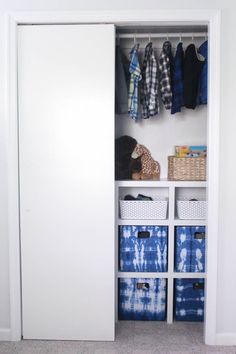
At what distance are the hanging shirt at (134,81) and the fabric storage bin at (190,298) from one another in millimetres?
1297

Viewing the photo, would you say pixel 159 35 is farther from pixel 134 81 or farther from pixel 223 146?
pixel 223 146

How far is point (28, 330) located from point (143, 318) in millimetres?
852

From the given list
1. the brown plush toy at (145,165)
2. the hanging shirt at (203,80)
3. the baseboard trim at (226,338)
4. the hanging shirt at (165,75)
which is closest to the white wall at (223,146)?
the baseboard trim at (226,338)

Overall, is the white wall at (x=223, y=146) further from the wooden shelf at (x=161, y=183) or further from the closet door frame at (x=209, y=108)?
the wooden shelf at (x=161, y=183)

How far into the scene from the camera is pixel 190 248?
276cm

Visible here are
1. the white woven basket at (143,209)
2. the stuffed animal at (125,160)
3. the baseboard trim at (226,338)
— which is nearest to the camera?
the baseboard trim at (226,338)

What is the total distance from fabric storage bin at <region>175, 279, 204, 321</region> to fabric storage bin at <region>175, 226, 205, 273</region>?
106 mm

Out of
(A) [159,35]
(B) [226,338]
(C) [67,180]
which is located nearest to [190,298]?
(B) [226,338]

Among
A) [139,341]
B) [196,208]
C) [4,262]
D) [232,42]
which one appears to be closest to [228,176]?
[196,208]

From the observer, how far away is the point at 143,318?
2.82 m

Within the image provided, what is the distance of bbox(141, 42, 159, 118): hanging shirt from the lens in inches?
106

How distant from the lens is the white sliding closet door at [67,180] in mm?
2387

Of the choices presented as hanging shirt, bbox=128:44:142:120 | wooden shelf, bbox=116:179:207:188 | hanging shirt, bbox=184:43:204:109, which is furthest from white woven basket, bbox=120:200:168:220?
hanging shirt, bbox=184:43:204:109

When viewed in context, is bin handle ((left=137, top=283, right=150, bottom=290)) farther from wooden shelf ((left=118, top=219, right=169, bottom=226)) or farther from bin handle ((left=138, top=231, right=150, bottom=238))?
wooden shelf ((left=118, top=219, right=169, bottom=226))
